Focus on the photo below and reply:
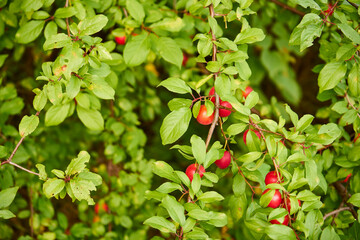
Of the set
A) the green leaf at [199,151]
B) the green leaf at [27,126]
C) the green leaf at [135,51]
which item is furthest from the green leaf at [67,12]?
the green leaf at [199,151]

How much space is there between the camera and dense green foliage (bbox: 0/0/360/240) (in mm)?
892

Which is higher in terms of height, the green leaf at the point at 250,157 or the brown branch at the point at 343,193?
the green leaf at the point at 250,157

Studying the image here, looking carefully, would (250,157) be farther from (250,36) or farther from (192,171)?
(250,36)

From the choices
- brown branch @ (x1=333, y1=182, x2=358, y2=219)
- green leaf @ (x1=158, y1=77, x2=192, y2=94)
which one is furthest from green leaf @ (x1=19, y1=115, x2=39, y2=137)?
brown branch @ (x1=333, y1=182, x2=358, y2=219)

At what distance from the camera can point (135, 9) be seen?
3.90 ft

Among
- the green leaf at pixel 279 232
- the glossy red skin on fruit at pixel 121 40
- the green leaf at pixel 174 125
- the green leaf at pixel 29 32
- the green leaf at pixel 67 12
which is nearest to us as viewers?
the green leaf at pixel 279 232

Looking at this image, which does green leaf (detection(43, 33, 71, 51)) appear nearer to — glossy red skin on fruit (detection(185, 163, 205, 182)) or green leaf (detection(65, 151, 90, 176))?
green leaf (detection(65, 151, 90, 176))

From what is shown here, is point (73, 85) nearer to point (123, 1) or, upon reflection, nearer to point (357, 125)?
point (123, 1)

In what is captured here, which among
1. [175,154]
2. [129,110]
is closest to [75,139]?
[129,110]

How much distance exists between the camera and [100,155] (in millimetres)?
2209

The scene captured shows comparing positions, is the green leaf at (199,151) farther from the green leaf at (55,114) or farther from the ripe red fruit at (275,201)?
the green leaf at (55,114)

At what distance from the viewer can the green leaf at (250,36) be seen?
973 millimetres

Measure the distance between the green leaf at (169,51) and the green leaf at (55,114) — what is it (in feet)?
1.32

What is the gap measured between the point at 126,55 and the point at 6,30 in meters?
0.65
